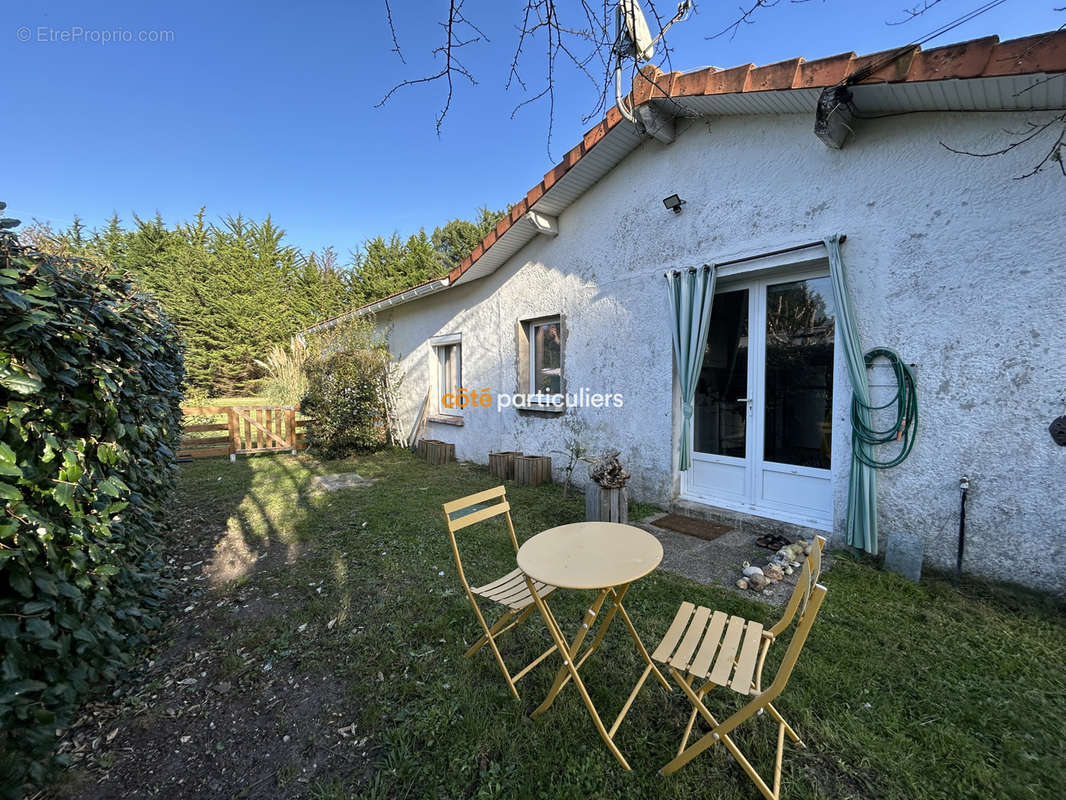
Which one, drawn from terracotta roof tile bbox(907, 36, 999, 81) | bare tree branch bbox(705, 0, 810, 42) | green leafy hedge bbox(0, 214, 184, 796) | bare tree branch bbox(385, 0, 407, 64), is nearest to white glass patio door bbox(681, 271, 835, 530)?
terracotta roof tile bbox(907, 36, 999, 81)

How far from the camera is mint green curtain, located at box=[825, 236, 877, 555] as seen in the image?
347 cm

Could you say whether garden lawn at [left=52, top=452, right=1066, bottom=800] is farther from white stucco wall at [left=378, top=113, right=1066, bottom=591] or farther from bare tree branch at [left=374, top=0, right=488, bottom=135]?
bare tree branch at [left=374, top=0, right=488, bottom=135]

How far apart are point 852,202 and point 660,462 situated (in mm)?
3165

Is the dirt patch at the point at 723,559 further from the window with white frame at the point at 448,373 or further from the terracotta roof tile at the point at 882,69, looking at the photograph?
the window with white frame at the point at 448,373

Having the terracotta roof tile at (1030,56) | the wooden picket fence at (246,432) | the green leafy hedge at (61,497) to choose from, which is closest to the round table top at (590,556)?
the green leafy hedge at (61,497)

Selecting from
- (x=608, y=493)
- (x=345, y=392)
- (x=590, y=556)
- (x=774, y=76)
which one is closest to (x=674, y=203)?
(x=774, y=76)

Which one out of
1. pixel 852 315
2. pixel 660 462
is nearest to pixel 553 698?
pixel 660 462

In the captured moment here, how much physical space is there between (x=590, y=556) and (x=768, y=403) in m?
3.28

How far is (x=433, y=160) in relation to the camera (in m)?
7.29

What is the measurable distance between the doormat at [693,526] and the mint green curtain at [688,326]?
590 millimetres

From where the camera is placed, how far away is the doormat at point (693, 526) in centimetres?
428

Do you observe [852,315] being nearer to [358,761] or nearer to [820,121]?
[820,121]

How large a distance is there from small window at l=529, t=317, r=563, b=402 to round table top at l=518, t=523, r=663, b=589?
4216mm

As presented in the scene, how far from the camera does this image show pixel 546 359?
701 cm
